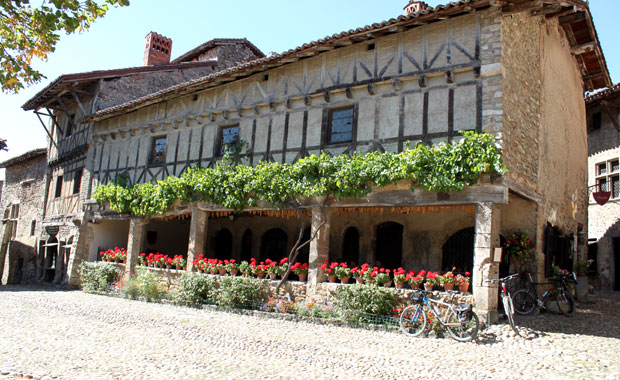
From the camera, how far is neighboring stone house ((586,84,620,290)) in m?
16.1

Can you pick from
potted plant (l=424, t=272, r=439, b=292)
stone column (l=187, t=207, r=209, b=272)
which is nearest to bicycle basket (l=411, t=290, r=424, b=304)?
potted plant (l=424, t=272, r=439, b=292)

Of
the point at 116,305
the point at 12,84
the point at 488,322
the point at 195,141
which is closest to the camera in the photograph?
the point at 12,84

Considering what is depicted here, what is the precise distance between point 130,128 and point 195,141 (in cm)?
297

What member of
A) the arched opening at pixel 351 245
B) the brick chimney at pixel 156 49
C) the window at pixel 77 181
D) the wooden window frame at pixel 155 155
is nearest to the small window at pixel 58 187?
the window at pixel 77 181

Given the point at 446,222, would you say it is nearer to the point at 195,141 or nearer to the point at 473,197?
the point at 473,197

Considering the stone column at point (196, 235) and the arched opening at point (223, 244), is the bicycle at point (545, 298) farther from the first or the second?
the arched opening at point (223, 244)

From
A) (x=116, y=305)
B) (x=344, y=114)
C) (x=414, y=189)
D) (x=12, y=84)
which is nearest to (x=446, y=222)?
(x=414, y=189)

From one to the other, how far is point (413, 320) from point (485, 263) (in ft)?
4.93

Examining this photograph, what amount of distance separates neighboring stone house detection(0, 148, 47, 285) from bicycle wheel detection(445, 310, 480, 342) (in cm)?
1582

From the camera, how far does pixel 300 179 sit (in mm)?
10078

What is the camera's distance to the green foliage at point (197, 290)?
10969mm

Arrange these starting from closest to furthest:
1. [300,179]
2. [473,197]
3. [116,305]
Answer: [473,197], [300,179], [116,305]

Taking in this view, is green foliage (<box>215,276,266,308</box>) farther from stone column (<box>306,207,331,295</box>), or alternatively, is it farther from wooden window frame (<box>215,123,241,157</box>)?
wooden window frame (<box>215,123,241,157</box>)

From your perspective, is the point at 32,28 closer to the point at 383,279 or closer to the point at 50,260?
the point at 383,279
